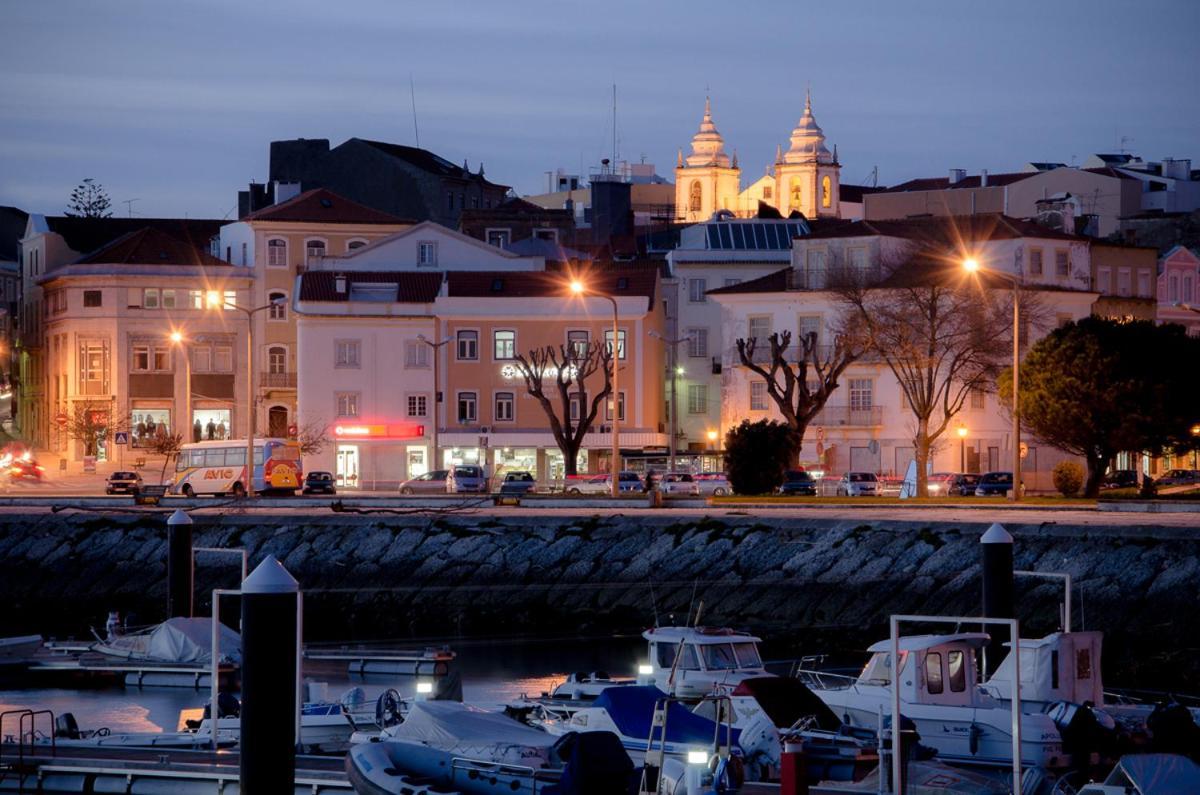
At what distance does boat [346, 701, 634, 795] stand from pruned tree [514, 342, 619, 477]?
52.0 metres

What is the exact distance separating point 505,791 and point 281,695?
3711mm

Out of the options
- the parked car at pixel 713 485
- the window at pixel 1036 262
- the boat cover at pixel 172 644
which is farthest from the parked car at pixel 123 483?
the window at pixel 1036 262

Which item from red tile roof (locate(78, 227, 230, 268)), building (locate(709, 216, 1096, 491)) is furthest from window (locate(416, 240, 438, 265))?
building (locate(709, 216, 1096, 491))

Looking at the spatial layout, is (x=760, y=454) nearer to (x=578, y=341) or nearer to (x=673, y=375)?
(x=673, y=375)

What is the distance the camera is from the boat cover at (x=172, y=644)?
129ft

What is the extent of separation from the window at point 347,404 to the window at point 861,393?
20056mm

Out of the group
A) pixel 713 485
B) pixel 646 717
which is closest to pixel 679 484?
pixel 713 485

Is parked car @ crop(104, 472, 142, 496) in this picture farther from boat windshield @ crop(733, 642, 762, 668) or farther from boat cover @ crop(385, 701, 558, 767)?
boat cover @ crop(385, 701, 558, 767)

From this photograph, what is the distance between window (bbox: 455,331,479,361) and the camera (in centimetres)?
8362

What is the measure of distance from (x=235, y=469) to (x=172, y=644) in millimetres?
32669

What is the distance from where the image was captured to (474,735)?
25.0 m

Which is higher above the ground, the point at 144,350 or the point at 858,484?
the point at 144,350

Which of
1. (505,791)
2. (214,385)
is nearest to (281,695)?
(505,791)

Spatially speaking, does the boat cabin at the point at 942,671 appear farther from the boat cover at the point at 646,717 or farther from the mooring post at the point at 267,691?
the mooring post at the point at 267,691
